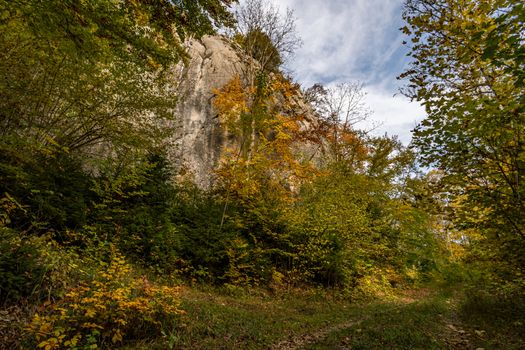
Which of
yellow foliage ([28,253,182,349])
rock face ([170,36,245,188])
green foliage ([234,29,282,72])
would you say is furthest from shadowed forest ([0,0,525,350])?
green foliage ([234,29,282,72])

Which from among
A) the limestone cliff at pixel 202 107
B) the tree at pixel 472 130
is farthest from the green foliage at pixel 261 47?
the tree at pixel 472 130

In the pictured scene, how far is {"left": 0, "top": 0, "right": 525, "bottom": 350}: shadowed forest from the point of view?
16.0 feet

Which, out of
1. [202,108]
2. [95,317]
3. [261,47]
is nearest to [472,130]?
[95,317]

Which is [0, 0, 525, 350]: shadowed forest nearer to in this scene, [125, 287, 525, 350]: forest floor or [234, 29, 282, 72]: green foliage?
[125, 287, 525, 350]: forest floor

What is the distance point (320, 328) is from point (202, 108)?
1548 centimetres

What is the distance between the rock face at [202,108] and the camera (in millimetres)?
17422

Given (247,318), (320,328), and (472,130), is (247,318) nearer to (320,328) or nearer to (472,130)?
(320,328)

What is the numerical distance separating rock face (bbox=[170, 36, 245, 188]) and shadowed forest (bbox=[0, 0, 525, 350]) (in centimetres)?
108

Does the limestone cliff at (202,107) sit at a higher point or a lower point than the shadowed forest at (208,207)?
higher

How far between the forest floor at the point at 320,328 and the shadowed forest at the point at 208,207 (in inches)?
2.8

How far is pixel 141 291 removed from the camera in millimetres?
6602

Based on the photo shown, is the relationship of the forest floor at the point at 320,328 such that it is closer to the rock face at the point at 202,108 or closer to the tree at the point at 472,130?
the tree at the point at 472,130

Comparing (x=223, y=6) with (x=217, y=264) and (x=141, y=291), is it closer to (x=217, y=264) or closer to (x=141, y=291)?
(x=141, y=291)

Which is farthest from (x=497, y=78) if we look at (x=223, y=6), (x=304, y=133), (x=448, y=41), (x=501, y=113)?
(x=304, y=133)
